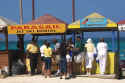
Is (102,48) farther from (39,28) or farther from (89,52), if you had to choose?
(39,28)

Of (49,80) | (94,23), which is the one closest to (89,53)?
(94,23)

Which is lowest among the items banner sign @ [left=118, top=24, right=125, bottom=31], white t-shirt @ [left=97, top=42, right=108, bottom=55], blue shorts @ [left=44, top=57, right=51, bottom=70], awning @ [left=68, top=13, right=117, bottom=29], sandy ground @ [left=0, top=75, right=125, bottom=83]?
sandy ground @ [left=0, top=75, right=125, bottom=83]

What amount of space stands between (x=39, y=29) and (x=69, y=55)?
68.8 inches

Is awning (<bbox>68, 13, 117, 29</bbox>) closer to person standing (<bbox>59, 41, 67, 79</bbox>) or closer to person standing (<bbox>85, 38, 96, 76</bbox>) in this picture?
person standing (<bbox>85, 38, 96, 76</bbox>)

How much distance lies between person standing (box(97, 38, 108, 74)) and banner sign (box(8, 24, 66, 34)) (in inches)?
65.9

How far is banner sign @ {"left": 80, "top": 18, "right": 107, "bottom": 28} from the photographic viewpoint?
1261cm

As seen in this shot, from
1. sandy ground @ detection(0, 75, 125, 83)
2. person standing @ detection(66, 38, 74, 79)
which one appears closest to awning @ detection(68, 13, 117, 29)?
person standing @ detection(66, 38, 74, 79)

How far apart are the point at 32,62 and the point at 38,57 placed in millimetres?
498

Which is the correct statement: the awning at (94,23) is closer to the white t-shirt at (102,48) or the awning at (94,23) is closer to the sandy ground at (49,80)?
the white t-shirt at (102,48)

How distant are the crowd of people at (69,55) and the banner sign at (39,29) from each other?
480 mm

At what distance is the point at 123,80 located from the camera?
1195 cm

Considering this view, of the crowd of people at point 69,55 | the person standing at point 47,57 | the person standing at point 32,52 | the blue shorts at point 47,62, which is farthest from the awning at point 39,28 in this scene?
the blue shorts at point 47,62

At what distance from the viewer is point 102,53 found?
12844mm

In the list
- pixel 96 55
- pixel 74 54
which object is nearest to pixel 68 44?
pixel 74 54
